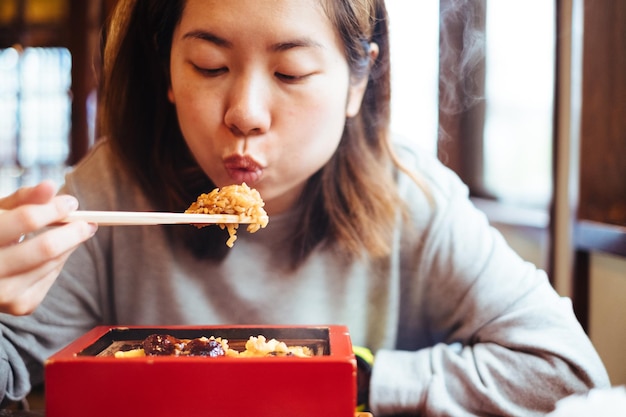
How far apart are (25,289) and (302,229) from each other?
47 centimetres

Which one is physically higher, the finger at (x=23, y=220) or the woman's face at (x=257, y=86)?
the woman's face at (x=257, y=86)

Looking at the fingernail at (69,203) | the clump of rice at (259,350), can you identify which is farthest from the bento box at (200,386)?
the fingernail at (69,203)

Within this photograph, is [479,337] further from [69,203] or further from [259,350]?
[69,203]

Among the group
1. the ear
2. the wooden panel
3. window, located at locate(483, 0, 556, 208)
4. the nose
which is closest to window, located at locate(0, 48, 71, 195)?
the nose

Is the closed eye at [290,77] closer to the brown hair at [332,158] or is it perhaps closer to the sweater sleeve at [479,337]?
the brown hair at [332,158]

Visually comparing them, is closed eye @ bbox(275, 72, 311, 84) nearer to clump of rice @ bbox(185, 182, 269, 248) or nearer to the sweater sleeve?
clump of rice @ bbox(185, 182, 269, 248)

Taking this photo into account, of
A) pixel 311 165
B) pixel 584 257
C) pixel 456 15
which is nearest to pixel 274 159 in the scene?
pixel 311 165

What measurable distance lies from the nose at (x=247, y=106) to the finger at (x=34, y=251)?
305mm

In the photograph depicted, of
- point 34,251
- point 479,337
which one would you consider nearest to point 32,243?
point 34,251

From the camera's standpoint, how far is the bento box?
0.66 meters

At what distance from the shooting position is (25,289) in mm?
689

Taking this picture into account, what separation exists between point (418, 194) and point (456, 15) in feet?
1.09

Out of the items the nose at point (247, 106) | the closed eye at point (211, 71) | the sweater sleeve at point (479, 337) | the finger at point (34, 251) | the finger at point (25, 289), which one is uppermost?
the closed eye at point (211, 71)

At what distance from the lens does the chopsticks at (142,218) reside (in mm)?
699
